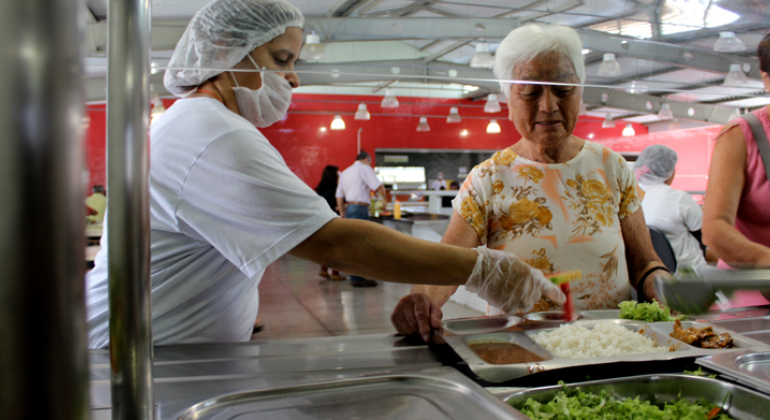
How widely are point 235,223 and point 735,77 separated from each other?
45.8 inches

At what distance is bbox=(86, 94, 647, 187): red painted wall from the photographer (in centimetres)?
1213

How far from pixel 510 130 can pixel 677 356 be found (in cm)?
1309

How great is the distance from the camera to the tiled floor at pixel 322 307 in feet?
15.2

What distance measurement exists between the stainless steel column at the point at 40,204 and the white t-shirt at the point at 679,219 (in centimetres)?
372

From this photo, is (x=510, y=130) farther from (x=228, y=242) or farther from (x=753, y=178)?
(x=228, y=242)

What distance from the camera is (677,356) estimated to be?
109 centimetres

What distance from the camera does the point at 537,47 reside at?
151 centimetres

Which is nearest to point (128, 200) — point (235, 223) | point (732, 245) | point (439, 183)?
point (235, 223)

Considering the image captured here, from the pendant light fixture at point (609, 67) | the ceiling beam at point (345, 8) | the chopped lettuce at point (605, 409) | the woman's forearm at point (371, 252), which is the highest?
the ceiling beam at point (345, 8)

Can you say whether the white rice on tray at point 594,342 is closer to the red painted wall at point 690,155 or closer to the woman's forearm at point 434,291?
the woman's forearm at point 434,291

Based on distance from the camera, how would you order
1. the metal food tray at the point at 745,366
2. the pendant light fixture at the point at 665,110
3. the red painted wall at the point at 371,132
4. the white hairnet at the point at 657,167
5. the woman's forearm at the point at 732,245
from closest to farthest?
the metal food tray at the point at 745,366, the woman's forearm at the point at 732,245, the pendant light fixture at the point at 665,110, the white hairnet at the point at 657,167, the red painted wall at the point at 371,132

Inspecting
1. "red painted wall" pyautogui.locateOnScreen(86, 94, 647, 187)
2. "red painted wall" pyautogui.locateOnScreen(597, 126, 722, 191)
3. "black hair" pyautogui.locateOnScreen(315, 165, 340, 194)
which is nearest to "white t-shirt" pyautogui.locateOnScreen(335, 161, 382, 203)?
"black hair" pyautogui.locateOnScreen(315, 165, 340, 194)

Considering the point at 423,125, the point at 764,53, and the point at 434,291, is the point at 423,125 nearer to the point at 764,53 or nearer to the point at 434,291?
the point at 434,291

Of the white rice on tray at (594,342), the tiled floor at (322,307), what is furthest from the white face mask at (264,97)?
the tiled floor at (322,307)
